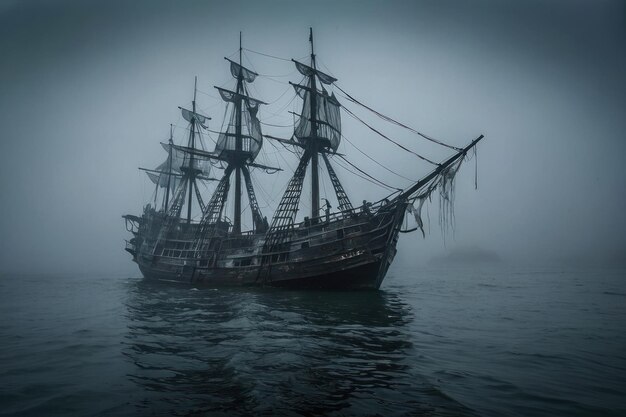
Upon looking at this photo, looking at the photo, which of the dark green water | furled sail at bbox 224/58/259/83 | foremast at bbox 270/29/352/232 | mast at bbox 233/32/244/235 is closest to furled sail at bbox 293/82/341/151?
foremast at bbox 270/29/352/232

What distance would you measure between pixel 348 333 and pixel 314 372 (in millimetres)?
3739

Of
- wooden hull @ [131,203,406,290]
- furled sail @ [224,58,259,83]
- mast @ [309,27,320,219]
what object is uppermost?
furled sail @ [224,58,259,83]

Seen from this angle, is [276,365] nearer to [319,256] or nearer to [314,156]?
[319,256]

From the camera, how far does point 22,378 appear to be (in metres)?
5.57

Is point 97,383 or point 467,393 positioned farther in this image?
point 97,383

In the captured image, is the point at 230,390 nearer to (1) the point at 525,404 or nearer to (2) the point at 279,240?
(1) the point at 525,404

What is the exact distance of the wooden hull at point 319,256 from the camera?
21.1 meters

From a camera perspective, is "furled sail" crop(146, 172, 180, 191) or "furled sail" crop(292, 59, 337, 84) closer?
"furled sail" crop(292, 59, 337, 84)

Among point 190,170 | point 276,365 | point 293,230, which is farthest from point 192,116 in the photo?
point 276,365

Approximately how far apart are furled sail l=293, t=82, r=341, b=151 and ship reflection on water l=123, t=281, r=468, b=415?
71.2ft

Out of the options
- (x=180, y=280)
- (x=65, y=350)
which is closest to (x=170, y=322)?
(x=65, y=350)

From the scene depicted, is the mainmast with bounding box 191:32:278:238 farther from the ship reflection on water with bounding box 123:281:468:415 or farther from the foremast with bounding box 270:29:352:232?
the ship reflection on water with bounding box 123:281:468:415

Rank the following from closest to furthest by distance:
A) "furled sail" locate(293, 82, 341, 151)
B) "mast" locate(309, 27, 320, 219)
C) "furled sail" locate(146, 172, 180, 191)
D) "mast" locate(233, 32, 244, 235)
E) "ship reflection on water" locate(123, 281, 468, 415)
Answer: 1. "ship reflection on water" locate(123, 281, 468, 415)
2. "mast" locate(309, 27, 320, 219)
3. "furled sail" locate(293, 82, 341, 151)
4. "mast" locate(233, 32, 244, 235)
5. "furled sail" locate(146, 172, 180, 191)

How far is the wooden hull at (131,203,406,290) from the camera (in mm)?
21078
